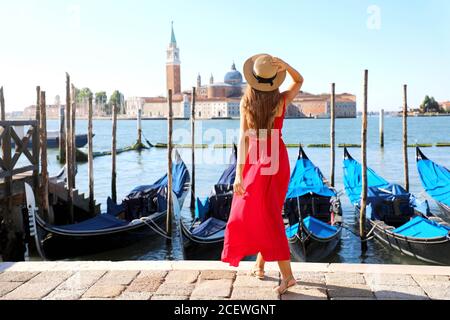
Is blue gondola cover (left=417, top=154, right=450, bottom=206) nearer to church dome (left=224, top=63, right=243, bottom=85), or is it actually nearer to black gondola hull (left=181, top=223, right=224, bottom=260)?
black gondola hull (left=181, top=223, right=224, bottom=260)

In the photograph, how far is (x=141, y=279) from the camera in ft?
8.07

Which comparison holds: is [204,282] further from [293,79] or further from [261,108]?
[293,79]

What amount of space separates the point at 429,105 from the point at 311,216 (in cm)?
8525

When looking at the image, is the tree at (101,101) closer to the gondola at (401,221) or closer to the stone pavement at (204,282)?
→ the gondola at (401,221)

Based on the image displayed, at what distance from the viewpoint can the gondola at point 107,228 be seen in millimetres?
5672

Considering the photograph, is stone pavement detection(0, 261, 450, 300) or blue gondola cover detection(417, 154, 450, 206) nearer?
stone pavement detection(0, 261, 450, 300)

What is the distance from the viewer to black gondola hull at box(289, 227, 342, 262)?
215 inches

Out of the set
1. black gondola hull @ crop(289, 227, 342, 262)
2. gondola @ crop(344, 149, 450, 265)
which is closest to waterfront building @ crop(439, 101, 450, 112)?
gondola @ crop(344, 149, 450, 265)

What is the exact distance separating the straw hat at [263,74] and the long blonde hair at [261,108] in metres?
0.03

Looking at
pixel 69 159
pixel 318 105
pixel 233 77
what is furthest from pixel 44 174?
pixel 233 77

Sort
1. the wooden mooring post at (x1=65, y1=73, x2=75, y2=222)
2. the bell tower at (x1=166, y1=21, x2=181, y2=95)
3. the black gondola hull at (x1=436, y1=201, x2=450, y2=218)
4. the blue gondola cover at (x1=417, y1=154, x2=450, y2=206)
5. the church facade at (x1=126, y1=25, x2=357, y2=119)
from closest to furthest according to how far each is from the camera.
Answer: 1. the wooden mooring post at (x1=65, y1=73, x2=75, y2=222)
2. the black gondola hull at (x1=436, y1=201, x2=450, y2=218)
3. the blue gondola cover at (x1=417, y1=154, x2=450, y2=206)
4. the bell tower at (x1=166, y1=21, x2=181, y2=95)
5. the church facade at (x1=126, y1=25, x2=357, y2=119)

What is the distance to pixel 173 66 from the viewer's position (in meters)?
78.8

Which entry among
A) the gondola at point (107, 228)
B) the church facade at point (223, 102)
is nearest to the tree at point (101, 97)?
the church facade at point (223, 102)

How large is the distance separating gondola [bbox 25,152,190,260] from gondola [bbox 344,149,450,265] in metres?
2.42
